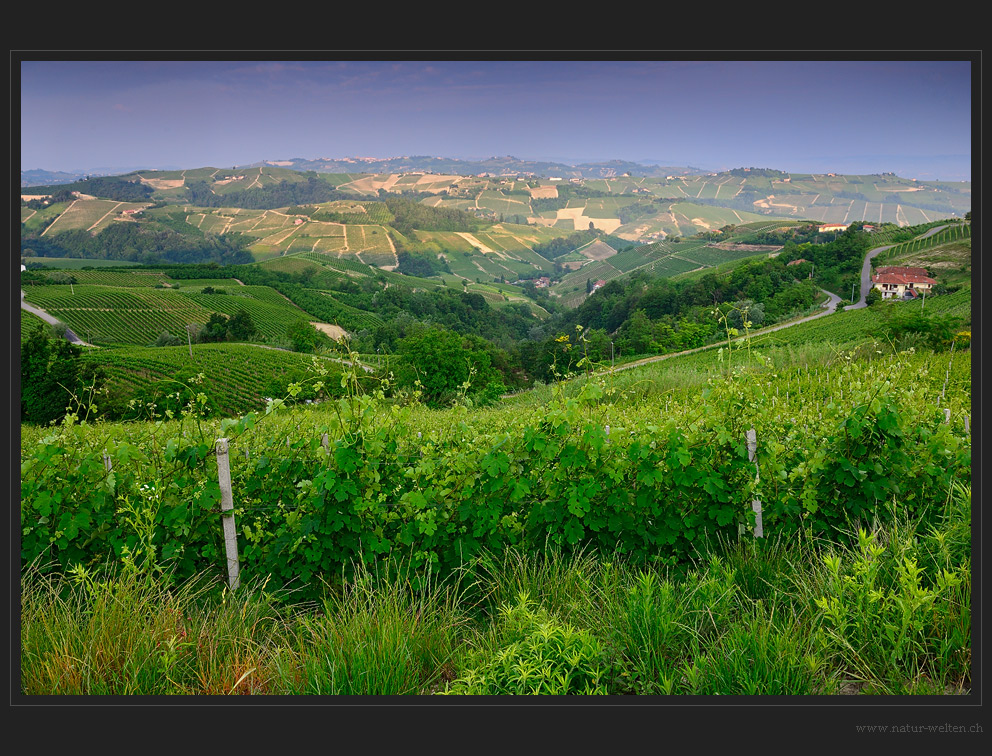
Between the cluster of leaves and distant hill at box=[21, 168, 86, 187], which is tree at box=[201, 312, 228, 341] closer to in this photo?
distant hill at box=[21, 168, 86, 187]

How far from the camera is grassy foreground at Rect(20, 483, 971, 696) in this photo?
6.61ft

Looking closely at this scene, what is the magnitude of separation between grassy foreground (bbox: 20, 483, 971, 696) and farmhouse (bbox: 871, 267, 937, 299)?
386 cm

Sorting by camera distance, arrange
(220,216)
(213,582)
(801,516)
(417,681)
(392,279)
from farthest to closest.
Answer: (392,279)
(220,216)
(801,516)
(213,582)
(417,681)

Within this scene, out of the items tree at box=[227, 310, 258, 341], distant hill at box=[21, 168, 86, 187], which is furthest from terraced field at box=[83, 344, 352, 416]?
distant hill at box=[21, 168, 86, 187]

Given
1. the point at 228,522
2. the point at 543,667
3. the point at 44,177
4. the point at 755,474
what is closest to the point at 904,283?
the point at 755,474

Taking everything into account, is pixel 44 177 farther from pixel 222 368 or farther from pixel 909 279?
pixel 222 368

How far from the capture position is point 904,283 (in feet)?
26.7

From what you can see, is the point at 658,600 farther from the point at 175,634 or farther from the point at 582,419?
the point at 175,634

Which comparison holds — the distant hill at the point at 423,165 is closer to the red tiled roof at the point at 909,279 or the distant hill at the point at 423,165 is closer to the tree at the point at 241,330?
the red tiled roof at the point at 909,279

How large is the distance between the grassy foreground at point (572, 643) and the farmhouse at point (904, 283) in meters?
3.86

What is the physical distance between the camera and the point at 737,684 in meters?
2.02

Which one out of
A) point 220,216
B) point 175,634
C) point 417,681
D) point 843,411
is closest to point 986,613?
point 843,411

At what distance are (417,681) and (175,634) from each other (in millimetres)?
1035

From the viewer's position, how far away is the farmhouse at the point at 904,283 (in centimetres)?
564
